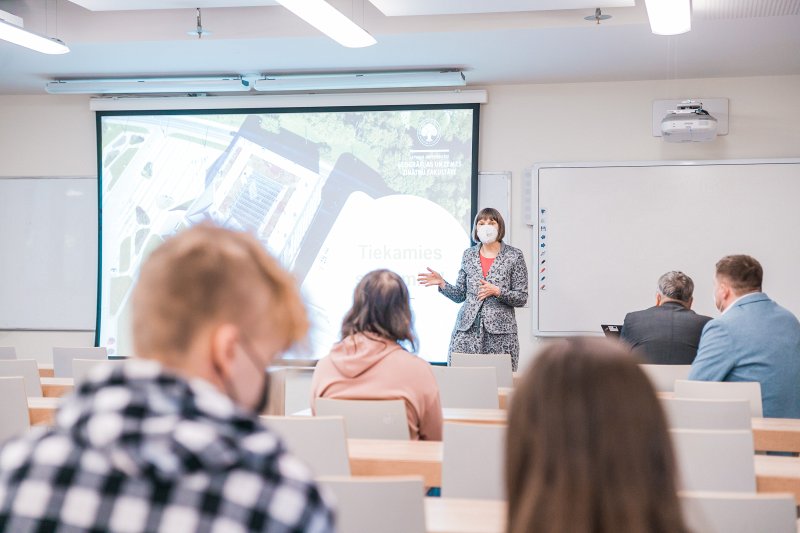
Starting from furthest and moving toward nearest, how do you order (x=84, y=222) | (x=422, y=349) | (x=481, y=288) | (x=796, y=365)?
1. (x=84, y=222)
2. (x=422, y=349)
3. (x=481, y=288)
4. (x=796, y=365)

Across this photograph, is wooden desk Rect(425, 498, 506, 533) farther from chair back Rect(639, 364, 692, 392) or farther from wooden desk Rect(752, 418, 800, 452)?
chair back Rect(639, 364, 692, 392)

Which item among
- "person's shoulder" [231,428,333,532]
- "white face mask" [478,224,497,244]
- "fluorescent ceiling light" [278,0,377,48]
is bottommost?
"person's shoulder" [231,428,333,532]

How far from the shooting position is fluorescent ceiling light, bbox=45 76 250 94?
280 inches

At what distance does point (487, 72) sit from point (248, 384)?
5.94 meters

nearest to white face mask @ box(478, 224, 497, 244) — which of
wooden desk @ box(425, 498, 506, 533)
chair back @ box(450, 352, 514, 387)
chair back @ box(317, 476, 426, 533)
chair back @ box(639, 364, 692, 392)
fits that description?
chair back @ box(450, 352, 514, 387)

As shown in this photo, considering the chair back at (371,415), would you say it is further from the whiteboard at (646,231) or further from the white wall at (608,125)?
the whiteboard at (646,231)

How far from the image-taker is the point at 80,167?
782 centimetres

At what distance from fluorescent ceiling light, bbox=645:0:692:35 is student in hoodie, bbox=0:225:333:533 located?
3800mm

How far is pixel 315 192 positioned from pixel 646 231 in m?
2.66

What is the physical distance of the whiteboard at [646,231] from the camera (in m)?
6.61

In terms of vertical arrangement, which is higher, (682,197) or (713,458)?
(682,197)

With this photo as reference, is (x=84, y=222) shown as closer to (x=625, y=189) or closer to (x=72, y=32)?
(x=72, y=32)

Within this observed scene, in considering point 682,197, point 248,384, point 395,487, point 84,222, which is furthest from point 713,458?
point 84,222

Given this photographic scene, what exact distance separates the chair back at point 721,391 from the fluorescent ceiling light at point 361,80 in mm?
3563
